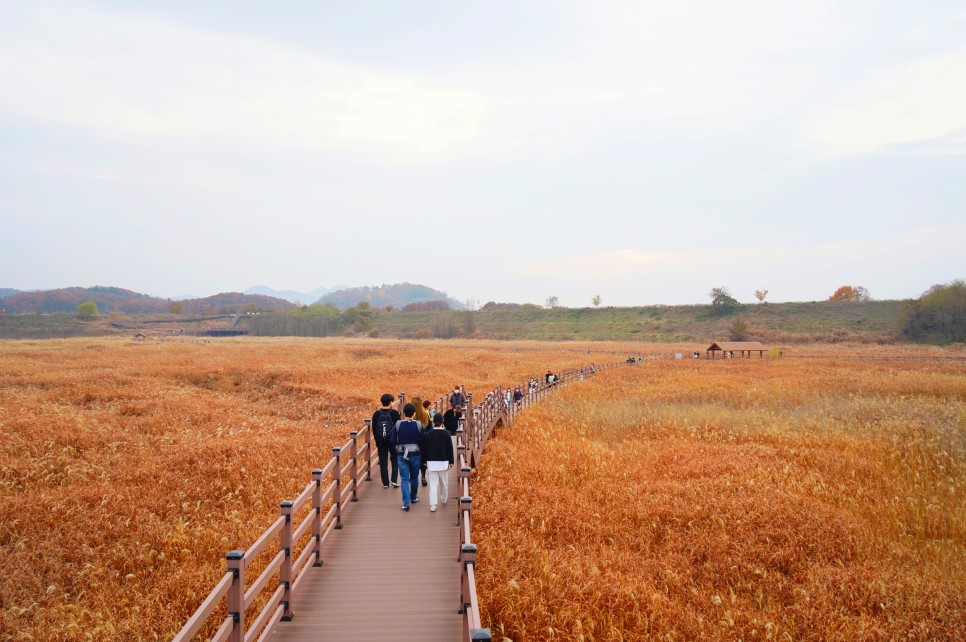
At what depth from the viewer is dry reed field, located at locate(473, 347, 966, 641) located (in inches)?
352

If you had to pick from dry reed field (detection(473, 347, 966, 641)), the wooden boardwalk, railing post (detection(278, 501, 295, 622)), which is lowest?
dry reed field (detection(473, 347, 966, 641))

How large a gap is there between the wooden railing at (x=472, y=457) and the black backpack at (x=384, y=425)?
57.2 inches

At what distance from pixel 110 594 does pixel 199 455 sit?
7.33m

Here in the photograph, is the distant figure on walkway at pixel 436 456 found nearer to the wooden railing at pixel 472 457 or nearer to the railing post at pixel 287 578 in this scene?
the wooden railing at pixel 472 457

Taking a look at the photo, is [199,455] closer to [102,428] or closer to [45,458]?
[45,458]

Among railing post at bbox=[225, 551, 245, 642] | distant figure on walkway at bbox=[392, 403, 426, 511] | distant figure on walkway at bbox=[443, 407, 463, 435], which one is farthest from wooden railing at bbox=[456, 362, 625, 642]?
railing post at bbox=[225, 551, 245, 642]

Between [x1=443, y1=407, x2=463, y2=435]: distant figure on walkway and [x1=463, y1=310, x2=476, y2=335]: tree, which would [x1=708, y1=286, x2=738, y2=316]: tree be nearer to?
[x1=463, y1=310, x2=476, y2=335]: tree

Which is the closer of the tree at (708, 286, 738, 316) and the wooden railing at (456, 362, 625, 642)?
the wooden railing at (456, 362, 625, 642)

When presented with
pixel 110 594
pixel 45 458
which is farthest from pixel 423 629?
pixel 45 458

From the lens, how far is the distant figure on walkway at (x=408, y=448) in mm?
10758

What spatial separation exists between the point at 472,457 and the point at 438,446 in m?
5.29

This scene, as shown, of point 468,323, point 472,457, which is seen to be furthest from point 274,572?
point 468,323

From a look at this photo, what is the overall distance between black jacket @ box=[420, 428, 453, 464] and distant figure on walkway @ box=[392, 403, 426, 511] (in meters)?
0.27

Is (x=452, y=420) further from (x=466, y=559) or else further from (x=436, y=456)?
(x=466, y=559)
